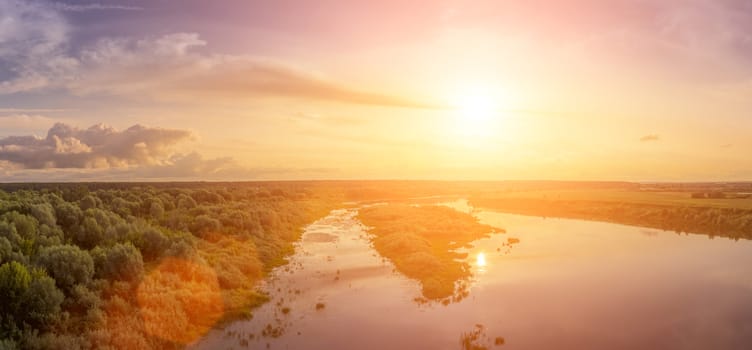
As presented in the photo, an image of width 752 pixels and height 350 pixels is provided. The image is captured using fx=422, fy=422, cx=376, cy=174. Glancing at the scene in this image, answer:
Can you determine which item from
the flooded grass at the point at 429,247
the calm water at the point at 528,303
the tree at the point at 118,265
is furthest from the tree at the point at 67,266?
the flooded grass at the point at 429,247

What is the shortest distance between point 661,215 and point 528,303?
2369 inches

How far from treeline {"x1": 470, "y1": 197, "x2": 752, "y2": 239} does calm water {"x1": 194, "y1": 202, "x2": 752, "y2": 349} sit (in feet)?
52.6

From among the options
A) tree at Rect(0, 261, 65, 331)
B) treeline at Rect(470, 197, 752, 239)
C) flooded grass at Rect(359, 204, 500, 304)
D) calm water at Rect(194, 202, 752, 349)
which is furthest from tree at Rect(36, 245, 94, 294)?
treeline at Rect(470, 197, 752, 239)

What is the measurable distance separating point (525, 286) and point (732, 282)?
56.1ft

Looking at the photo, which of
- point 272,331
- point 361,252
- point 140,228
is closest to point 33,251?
point 140,228

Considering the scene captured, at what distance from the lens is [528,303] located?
2756 cm

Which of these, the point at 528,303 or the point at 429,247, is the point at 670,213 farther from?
the point at 528,303

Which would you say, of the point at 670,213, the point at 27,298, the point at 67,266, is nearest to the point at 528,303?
the point at 67,266

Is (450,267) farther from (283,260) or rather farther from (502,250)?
(283,260)

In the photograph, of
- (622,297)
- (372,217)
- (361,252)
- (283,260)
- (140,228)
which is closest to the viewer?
(622,297)

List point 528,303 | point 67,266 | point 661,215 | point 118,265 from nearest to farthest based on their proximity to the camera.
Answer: point 67,266 < point 118,265 < point 528,303 < point 661,215

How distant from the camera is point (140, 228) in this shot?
33.8 m

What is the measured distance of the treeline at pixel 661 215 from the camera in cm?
6159

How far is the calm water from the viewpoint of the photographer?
2159cm
